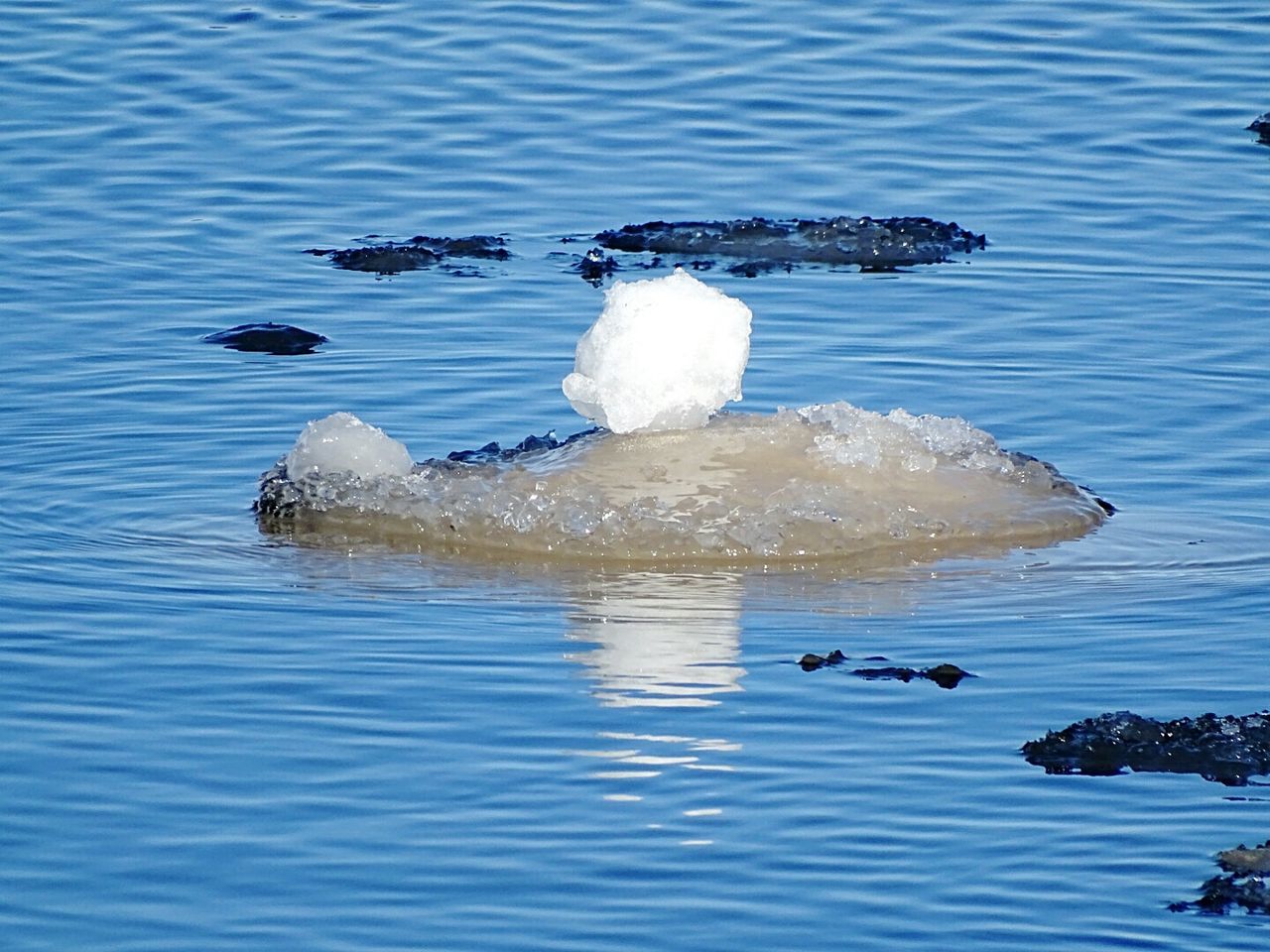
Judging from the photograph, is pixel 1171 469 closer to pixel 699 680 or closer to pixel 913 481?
pixel 913 481

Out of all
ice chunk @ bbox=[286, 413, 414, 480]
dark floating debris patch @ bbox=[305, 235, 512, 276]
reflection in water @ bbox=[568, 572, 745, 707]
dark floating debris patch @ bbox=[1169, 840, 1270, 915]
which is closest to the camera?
dark floating debris patch @ bbox=[1169, 840, 1270, 915]

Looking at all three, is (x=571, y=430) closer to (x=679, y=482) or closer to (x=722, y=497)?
(x=679, y=482)

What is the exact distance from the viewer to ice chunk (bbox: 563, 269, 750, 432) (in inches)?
502

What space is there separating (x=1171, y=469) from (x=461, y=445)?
3429mm

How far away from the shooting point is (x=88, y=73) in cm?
2416

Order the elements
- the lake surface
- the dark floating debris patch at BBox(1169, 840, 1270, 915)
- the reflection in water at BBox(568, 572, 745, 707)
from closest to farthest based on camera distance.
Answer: the dark floating debris patch at BBox(1169, 840, 1270, 915), the lake surface, the reflection in water at BBox(568, 572, 745, 707)

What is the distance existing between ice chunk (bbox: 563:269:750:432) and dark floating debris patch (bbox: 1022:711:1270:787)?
3.73 meters

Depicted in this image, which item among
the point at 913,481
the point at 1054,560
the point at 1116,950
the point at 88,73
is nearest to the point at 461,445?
the point at 913,481

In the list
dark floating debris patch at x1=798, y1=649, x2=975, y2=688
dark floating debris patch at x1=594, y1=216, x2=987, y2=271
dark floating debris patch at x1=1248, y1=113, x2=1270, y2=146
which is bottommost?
dark floating debris patch at x1=798, y1=649, x2=975, y2=688

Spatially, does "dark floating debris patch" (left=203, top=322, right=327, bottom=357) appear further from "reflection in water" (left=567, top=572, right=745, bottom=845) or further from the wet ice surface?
"reflection in water" (left=567, top=572, right=745, bottom=845)

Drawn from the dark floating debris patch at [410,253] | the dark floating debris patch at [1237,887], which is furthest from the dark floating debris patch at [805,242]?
the dark floating debris patch at [1237,887]

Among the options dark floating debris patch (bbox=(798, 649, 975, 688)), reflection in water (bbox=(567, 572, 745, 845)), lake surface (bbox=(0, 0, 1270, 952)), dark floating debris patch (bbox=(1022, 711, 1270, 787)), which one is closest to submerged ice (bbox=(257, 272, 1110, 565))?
lake surface (bbox=(0, 0, 1270, 952))

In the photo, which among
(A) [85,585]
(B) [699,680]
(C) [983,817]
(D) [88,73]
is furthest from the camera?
(D) [88,73]

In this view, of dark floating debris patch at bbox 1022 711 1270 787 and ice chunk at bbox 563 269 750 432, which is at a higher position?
ice chunk at bbox 563 269 750 432
